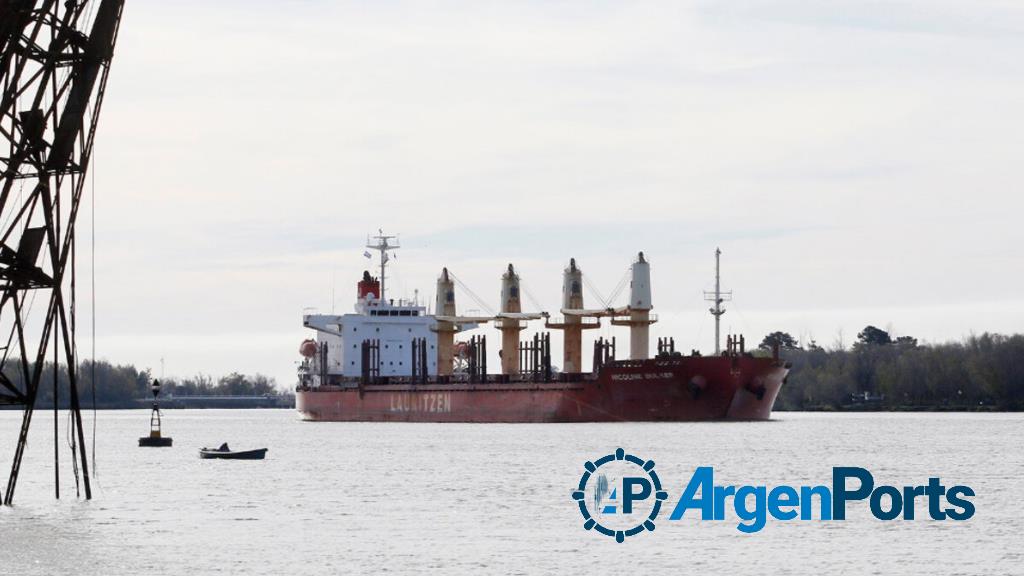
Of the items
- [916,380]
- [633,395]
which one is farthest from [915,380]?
[633,395]

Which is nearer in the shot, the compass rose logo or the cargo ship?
the compass rose logo

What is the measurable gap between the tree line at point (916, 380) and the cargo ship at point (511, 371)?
1667 inches

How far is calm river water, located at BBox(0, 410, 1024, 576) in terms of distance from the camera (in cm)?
3038

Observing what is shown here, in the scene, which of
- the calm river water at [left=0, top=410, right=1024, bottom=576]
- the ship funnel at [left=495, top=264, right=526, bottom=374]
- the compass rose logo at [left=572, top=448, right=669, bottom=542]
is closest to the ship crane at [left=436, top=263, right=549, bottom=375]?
the ship funnel at [left=495, top=264, right=526, bottom=374]

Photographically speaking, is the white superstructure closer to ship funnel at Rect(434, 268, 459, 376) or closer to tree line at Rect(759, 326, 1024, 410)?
ship funnel at Rect(434, 268, 459, 376)

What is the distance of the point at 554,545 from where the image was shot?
33.0m

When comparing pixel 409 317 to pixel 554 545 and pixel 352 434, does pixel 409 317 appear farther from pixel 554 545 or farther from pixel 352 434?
pixel 554 545

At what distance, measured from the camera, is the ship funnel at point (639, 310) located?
318ft

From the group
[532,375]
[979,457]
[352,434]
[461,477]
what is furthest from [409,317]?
[461,477]

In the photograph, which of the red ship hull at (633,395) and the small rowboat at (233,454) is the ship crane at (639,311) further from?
the small rowboat at (233,454)

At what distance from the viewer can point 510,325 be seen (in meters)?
108

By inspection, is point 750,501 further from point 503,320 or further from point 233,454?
point 503,320

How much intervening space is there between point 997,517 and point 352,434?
5532 centimetres

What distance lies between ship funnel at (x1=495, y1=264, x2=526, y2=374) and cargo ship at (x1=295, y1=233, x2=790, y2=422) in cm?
8
